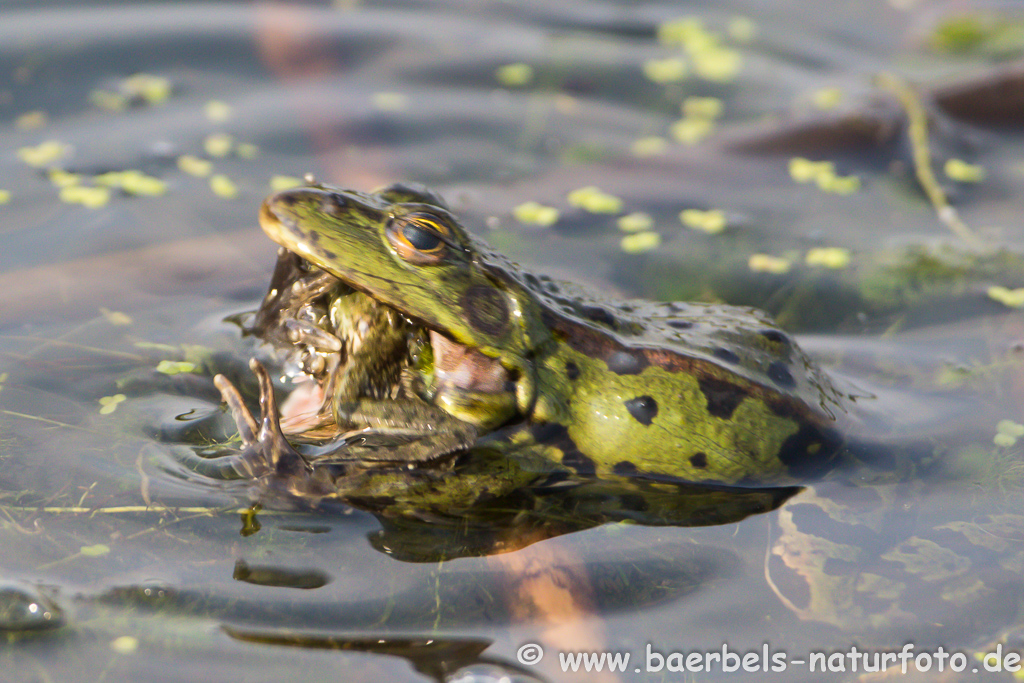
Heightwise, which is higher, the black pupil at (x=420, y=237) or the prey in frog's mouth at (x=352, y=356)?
the black pupil at (x=420, y=237)

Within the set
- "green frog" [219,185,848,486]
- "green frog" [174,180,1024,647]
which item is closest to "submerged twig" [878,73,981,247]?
A: "green frog" [174,180,1024,647]

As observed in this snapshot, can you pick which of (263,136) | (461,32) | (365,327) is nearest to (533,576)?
(365,327)

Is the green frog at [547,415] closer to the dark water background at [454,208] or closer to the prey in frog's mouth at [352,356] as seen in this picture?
the prey in frog's mouth at [352,356]

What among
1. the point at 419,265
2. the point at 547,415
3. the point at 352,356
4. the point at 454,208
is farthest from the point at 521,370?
the point at 454,208

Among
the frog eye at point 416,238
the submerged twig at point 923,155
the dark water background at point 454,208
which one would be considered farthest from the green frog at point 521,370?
the submerged twig at point 923,155

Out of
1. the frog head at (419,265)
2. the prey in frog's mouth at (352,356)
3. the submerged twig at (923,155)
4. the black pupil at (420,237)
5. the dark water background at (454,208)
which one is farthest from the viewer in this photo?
the submerged twig at (923,155)

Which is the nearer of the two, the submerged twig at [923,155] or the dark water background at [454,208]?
the dark water background at [454,208]
